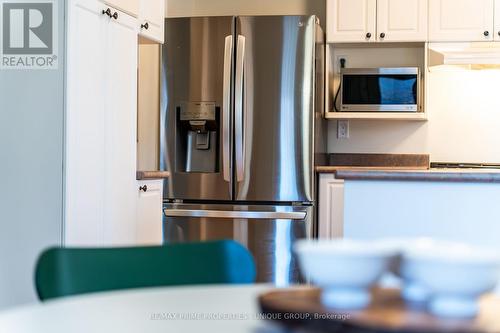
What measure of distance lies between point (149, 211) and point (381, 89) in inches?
72.9

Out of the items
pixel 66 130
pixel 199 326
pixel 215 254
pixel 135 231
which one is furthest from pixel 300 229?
pixel 199 326

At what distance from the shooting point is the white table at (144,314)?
942 mm

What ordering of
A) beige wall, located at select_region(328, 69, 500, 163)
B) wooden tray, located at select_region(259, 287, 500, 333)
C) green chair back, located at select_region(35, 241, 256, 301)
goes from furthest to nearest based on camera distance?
beige wall, located at select_region(328, 69, 500, 163) → green chair back, located at select_region(35, 241, 256, 301) → wooden tray, located at select_region(259, 287, 500, 333)

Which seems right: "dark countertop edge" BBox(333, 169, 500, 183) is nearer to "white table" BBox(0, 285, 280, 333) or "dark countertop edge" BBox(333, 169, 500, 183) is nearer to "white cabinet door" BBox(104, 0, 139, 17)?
"white cabinet door" BBox(104, 0, 139, 17)

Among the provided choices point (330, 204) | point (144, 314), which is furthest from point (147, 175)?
point (144, 314)

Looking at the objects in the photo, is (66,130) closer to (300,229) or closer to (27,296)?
(27,296)

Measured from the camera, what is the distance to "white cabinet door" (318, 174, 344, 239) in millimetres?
4285

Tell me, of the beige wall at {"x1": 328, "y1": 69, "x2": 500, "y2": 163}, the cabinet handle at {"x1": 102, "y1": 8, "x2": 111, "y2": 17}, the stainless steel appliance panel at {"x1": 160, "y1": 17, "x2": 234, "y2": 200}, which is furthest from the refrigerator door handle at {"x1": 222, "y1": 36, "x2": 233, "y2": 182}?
the cabinet handle at {"x1": 102, "y1": 8, "x2": 111, "y2": 17}

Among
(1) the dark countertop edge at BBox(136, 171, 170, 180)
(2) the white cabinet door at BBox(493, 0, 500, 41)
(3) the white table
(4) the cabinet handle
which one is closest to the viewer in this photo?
(3) the white table

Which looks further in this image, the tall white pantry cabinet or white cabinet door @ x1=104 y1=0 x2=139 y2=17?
white cabinet door @ x1=104 y1=0 x2=139 y2=17

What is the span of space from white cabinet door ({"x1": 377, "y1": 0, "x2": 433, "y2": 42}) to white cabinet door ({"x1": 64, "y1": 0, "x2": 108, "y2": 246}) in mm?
2214

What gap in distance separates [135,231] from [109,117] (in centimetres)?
58

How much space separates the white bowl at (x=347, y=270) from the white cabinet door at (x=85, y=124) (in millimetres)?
1988

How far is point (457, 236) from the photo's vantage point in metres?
2.59
